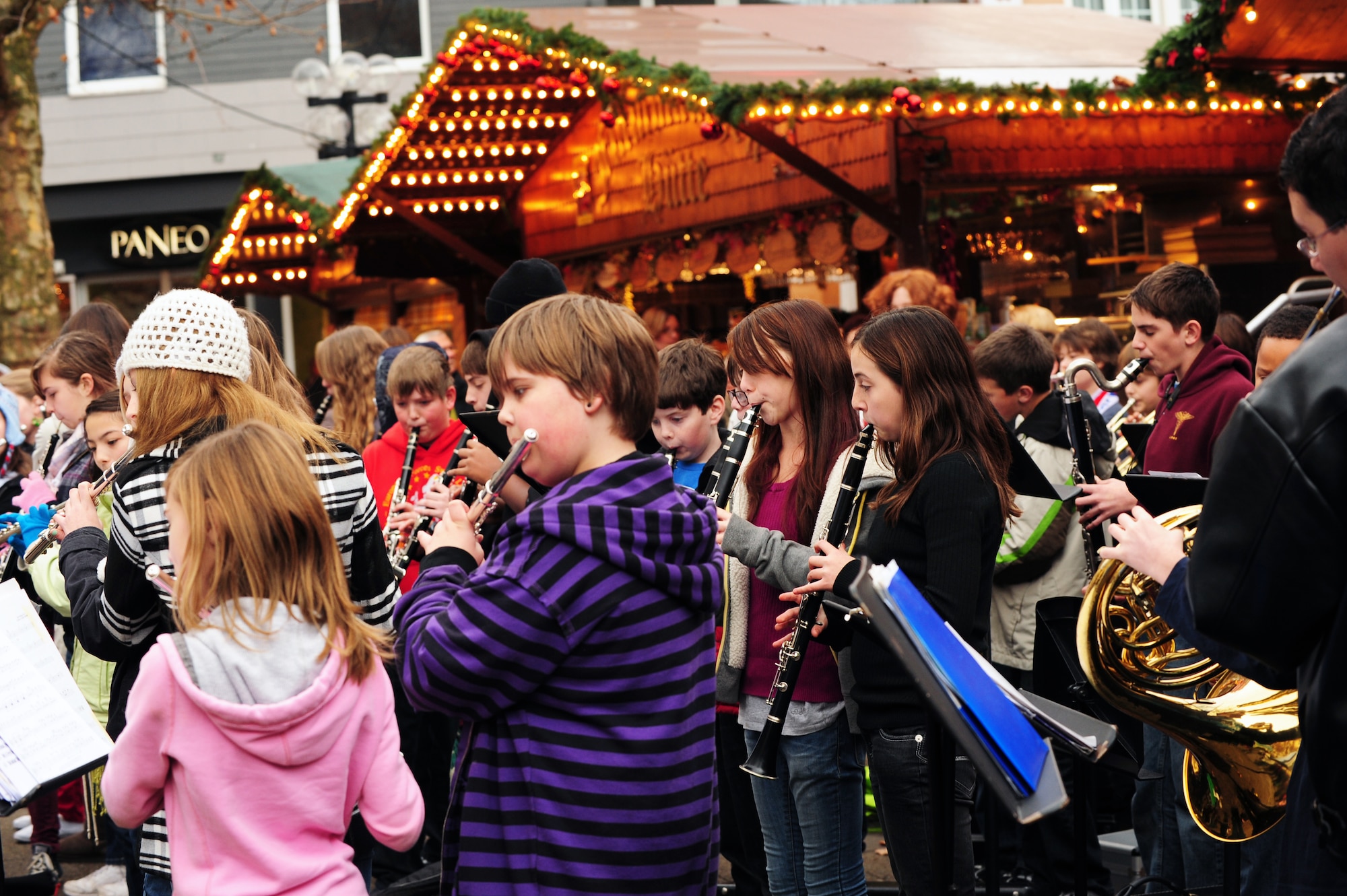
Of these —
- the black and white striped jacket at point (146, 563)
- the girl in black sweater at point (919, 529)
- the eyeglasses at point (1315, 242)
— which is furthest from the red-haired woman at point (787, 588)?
the eyeglasses at point (1315, 242)

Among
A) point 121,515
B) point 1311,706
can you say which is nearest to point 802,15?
point 121,515

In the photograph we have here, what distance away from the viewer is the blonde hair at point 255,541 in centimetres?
235

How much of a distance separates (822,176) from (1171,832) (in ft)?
16.4

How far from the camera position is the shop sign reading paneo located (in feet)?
61.9

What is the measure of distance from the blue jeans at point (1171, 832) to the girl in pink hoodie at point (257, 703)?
7.24ft

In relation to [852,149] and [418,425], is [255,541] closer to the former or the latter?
[418,425]

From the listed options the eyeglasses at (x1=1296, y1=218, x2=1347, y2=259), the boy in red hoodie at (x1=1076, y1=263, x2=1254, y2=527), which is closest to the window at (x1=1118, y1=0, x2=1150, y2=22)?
the boy in red hoodie at (x1=1076, y1=263, x2=1254, y2=527)

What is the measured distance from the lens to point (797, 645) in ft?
10.5

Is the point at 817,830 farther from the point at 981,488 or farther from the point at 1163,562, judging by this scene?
the point at 1163,562

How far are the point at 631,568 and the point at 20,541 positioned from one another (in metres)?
2.55

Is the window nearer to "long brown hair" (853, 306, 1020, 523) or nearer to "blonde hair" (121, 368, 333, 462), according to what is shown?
"long brown hair" (853, 306, 1020, 523)

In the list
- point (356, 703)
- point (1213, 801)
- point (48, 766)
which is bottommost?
point (1213, 801)

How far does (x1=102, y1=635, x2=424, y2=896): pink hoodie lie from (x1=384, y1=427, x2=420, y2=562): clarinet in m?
2.00

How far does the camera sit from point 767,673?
3391 millimetres
